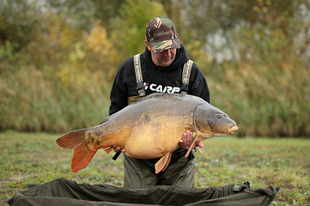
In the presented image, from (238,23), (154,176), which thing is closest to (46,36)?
(238,23)

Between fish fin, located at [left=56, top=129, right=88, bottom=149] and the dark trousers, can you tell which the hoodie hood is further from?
fish fin, located at [left=56, top=129, right=88, bottom=149]

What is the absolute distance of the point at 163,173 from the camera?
9.28 ft

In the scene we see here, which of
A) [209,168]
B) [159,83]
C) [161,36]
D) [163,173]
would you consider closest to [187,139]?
[163,173]

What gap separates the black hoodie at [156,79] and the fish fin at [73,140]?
673mm

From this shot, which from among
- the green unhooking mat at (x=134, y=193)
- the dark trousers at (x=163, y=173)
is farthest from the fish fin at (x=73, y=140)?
the dark trousers at (x=163, y=173)

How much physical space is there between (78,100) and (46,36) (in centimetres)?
619

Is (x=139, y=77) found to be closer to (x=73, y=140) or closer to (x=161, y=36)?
(x=161, y=36)

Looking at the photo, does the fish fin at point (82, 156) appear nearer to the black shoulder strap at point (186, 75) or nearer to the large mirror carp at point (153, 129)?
the large mirror carp at point (153, 129)

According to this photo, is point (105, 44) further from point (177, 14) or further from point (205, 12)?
point (205, 12)

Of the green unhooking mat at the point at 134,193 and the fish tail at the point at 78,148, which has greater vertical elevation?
the fish tail at the point at 78,148

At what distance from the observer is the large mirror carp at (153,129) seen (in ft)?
7.54

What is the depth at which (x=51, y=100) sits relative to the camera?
8.80 metres

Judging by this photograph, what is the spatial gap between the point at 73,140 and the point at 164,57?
1.15m

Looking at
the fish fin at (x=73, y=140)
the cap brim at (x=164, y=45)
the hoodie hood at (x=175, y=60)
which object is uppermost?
the cap brim at (x=164, y=45)
